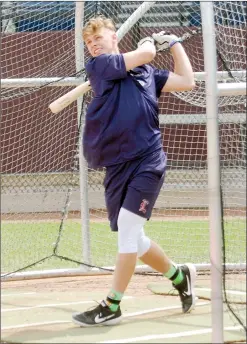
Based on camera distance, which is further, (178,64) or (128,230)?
(178,64)

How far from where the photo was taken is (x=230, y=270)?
525 centimetres

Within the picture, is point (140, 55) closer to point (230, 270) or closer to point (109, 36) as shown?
point (109, 36)

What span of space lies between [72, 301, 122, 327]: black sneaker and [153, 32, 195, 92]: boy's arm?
1403 mm

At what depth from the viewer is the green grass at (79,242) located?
8.09 meters

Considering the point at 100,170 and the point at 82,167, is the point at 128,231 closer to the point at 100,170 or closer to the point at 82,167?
the point at 82,167

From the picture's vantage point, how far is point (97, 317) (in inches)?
200

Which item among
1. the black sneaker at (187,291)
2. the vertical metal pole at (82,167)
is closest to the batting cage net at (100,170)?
the vertical metal pole at (82,167)

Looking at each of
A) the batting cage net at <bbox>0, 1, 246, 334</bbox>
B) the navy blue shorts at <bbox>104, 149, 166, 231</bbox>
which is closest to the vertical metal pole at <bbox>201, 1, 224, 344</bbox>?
the batting cage net at <bbox>0, 1, 246, 334</bbox>

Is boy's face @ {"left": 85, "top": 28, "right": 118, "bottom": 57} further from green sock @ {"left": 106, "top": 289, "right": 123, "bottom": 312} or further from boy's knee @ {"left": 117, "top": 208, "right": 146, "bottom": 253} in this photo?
green sock @ {"left": 106, "top": 289, "right": 123, "bottom": 312}

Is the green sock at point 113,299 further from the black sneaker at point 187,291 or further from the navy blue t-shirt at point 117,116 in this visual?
the navy blue t-shirt at point 117,116

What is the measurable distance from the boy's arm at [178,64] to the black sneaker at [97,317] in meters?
1.40

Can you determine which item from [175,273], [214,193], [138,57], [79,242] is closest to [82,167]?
[175,273]

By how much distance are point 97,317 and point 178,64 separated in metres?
1.60

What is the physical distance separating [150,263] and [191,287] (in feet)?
1.06
